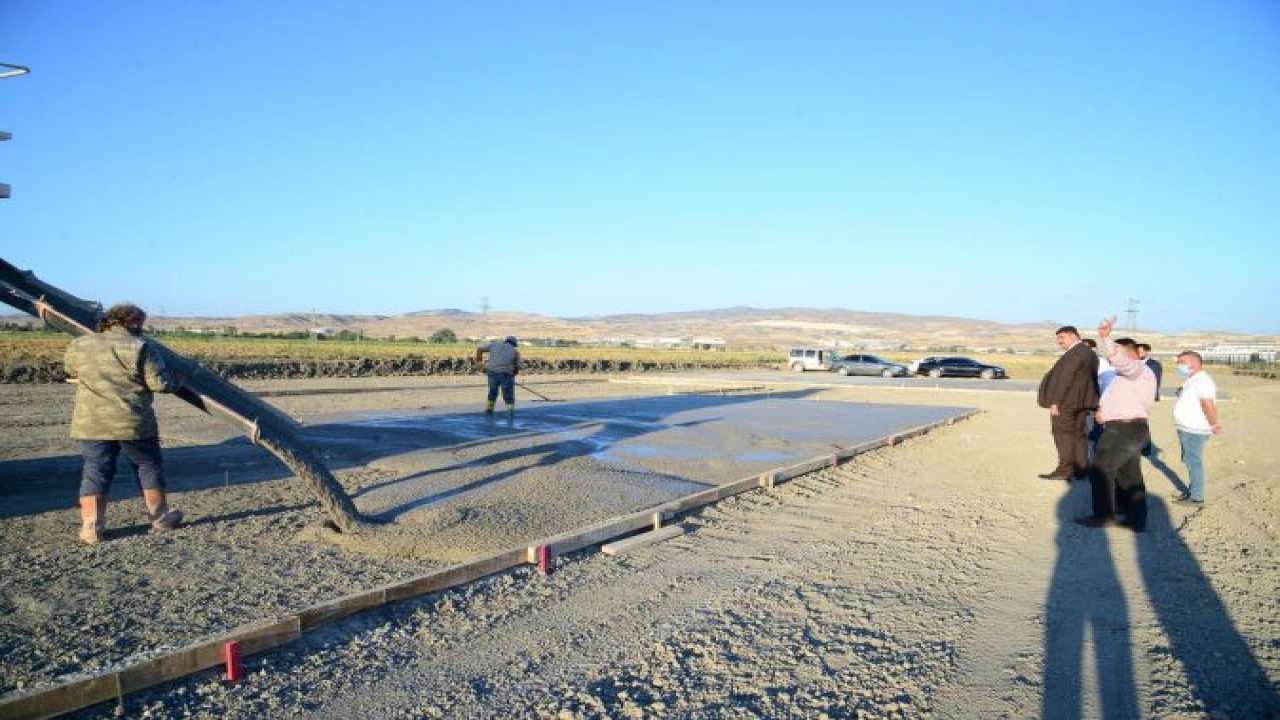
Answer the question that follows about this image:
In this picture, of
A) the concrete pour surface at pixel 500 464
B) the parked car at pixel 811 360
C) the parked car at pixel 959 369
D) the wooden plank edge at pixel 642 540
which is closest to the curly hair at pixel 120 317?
the concrete pour surface at pixel 500 464

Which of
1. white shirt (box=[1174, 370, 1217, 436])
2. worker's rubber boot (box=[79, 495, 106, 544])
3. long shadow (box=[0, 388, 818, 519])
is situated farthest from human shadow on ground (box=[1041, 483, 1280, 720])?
long shadow (box=[0, 388, 818, 519])

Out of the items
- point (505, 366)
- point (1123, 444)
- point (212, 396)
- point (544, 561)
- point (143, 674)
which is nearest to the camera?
point (143, 674)

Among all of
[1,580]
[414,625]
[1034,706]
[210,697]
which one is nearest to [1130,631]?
[1034,706]

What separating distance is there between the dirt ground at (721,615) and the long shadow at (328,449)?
46 cm

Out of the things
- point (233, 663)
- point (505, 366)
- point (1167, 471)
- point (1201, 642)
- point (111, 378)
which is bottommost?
point (1167, 471)

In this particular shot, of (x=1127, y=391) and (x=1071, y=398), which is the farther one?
(x=1071, y=398)

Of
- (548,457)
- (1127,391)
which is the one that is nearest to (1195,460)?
(1127,391)

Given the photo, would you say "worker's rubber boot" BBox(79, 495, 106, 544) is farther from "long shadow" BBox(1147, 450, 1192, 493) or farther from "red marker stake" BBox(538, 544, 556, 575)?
"long shadow" BBox(1147, 450, 1192, 493)

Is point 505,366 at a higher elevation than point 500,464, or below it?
higher

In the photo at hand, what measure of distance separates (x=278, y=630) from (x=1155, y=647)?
502cm

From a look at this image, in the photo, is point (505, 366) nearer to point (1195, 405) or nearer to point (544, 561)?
point (544, 561)

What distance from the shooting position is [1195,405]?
28.7 feet

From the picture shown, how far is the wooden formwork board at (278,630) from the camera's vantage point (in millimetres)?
3467

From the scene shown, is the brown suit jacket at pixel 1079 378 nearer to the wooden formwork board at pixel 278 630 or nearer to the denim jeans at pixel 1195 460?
the denim jeans at pixel 1195 460
